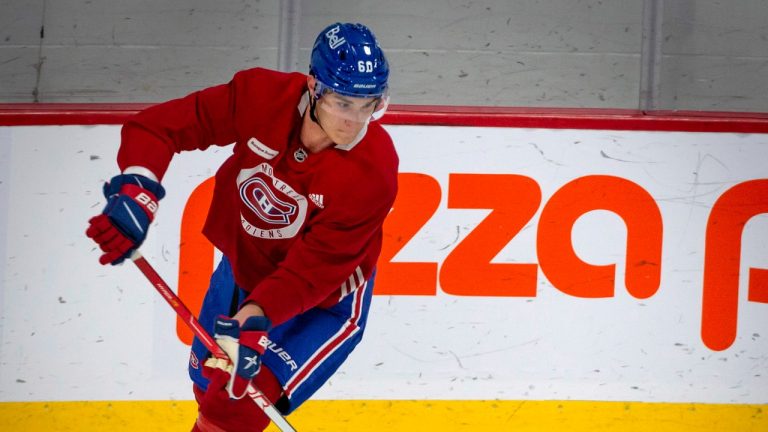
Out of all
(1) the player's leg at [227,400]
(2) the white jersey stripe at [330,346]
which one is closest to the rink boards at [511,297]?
(1) the player's leg at [227,400]

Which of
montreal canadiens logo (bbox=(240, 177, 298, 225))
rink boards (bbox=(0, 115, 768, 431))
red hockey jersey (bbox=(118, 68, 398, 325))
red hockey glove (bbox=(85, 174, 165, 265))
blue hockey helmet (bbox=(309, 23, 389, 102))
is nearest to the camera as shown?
red hockey glove (bbox=(85, 174, 165, 265))

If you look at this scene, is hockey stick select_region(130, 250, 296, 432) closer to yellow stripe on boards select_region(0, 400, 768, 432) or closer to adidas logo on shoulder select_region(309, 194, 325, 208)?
adidas logo on shoulder select_region(309, 194, 325, 208)

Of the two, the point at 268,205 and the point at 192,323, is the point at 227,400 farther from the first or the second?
the point at 268,205

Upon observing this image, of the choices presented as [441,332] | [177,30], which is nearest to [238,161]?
[441,332]

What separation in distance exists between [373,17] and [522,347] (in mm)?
1278

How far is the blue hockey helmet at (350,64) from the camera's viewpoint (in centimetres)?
219

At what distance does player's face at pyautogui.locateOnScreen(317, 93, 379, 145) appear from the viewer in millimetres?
2225

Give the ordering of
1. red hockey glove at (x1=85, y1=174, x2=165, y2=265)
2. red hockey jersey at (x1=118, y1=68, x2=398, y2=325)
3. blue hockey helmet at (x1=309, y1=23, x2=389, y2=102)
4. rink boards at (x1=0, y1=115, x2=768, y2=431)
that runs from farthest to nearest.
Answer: rink boards at (x1=0, y1=115, x2=768, y2=431) → red hockey jersey at (x1=118, y1=68, x2=398, y2=325) → blue hockey helmet at (x1=309, y1=23, x2=389, y2=102) → red hockey glove at (x1=85, y1=174, x2=165, y2=265)

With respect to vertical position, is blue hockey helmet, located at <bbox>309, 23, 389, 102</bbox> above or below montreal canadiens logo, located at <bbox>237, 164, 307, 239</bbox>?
above

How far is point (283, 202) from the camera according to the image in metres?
2.40

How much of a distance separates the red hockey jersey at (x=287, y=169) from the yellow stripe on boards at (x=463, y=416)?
93 cm

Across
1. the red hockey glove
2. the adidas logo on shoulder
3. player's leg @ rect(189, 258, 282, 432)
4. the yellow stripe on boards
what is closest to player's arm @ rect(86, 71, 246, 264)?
the red hockey glove

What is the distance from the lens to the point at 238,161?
246cm

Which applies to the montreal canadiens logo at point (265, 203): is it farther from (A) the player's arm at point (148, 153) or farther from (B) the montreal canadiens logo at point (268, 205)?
(A) the player's arm at point (148, 153)
